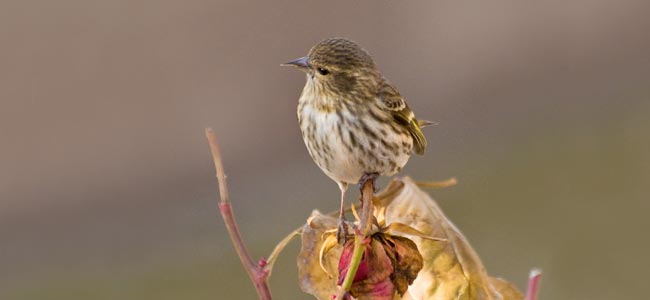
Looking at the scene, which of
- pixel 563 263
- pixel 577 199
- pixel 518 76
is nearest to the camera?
pixel 563 263

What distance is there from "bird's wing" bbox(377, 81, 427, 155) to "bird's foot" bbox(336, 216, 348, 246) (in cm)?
92

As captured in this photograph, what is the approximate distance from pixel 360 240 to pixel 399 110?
114cm

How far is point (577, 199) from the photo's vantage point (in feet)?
23.9

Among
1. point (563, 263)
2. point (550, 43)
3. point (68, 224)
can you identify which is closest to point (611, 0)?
point (550, 43)

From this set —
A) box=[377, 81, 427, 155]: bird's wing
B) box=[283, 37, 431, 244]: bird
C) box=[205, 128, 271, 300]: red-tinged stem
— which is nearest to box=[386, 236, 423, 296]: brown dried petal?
box=[205, 128, 271, 300]: red-tinged stem

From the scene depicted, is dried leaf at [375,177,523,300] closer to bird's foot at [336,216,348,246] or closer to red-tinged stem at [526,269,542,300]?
bird's foot at [336,216,348,246]

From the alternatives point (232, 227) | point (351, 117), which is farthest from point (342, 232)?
point (351, 117)

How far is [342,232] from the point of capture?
169 cm

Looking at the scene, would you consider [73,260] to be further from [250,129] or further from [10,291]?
[250,129]

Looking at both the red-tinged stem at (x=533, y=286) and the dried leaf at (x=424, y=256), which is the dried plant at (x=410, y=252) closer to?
the dried leaf at (x=424, y=256)

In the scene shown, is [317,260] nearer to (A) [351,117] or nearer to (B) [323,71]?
(B) [323,71]

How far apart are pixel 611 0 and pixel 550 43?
2.09ft

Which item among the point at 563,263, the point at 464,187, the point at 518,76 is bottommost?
the point at 563,263

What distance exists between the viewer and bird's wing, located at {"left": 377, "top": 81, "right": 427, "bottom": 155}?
261 cm
